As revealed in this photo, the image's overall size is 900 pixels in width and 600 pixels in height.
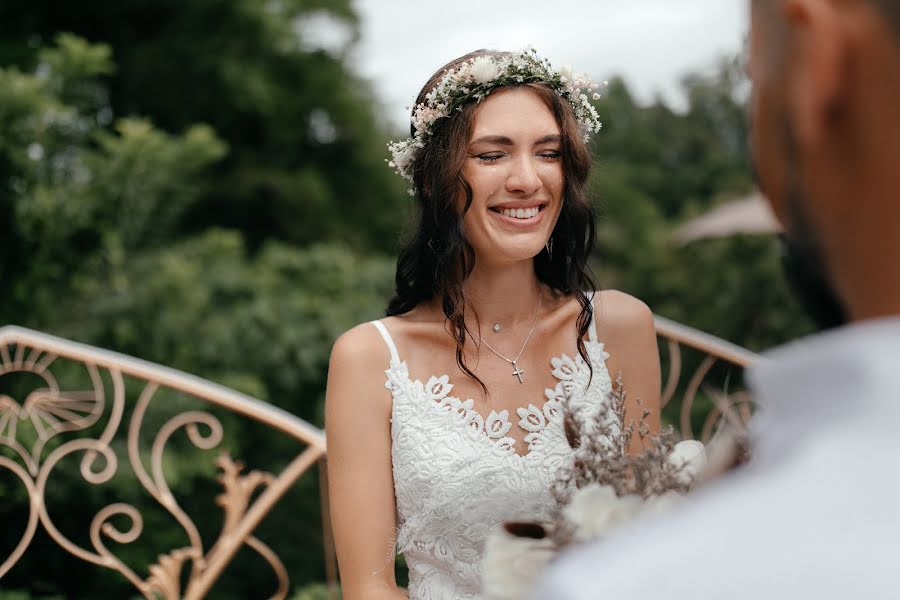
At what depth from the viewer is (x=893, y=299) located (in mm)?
612

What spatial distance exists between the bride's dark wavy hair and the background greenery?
185 millimetres

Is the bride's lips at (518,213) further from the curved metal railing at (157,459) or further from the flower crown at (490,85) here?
the curved metal railing at (157,459)

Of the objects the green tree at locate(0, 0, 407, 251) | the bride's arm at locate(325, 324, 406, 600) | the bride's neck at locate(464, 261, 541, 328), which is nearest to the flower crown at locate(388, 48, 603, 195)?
the bride's neck at locate(464, 261, 541, 328)

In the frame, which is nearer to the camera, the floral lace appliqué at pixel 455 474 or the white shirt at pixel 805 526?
the white shirt at pixel 805 526

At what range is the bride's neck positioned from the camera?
238cm

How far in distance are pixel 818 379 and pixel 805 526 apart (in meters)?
0.11

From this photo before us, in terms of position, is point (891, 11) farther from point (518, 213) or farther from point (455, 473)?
point (455, 473)

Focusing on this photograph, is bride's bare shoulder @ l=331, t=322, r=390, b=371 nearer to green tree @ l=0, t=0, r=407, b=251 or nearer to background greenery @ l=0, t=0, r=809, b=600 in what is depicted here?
background greenery @ l=0, t=0, r=809, b=600

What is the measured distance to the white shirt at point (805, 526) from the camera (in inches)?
20.4

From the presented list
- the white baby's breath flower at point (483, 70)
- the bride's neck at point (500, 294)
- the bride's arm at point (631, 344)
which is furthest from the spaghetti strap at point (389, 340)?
the white baby's breath flower at point (483, 70)

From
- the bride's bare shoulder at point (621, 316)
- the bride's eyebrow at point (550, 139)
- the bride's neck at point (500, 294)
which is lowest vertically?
the bride's bare shoulder at point (621, 316)

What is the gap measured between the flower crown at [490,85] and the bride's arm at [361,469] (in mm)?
576

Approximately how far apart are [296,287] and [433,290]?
3395 mm

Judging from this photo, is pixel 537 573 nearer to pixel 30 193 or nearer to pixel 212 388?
pixel 212 388
